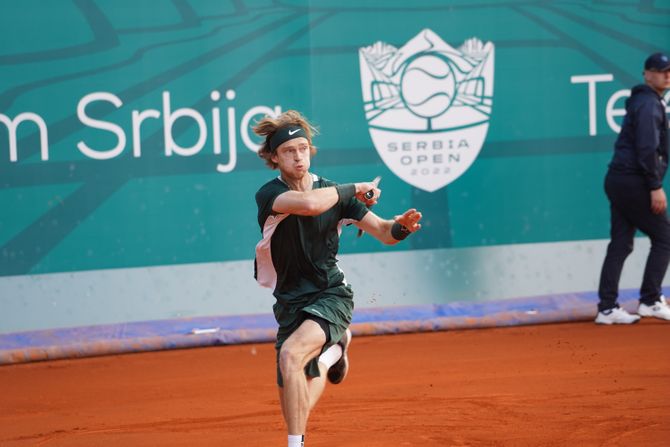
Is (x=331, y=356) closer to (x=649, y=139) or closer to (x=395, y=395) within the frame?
(x=395, y=395)

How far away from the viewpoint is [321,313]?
4.91 m

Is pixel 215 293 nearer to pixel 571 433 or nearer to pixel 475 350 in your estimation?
pixel 475 350

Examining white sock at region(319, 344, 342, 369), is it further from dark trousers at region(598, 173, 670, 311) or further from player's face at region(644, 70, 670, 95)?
player's face at region(644, 70, 670, 95)

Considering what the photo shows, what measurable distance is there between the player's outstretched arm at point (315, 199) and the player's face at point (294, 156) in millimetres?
164

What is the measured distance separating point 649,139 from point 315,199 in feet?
13.1

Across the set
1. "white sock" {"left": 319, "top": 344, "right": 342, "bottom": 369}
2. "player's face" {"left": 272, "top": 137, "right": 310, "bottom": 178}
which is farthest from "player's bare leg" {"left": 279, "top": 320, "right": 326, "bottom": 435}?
"player's face" {"left": 272, "top": 137, "right": 310, "bottom": 178}

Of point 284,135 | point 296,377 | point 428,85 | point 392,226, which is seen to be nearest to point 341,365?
point 296,377

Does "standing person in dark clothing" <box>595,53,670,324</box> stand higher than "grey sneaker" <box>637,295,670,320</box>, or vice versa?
"standing person in dark clothing" <box>595,53,670,324</box>

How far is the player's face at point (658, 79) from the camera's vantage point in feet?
26.2

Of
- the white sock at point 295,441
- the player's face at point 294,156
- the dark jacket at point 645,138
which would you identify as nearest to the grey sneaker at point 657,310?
the dark jacket at point 645,138

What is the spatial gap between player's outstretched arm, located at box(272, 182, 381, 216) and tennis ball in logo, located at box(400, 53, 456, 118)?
4.03 meters

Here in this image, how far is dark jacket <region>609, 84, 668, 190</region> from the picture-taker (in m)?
7.96

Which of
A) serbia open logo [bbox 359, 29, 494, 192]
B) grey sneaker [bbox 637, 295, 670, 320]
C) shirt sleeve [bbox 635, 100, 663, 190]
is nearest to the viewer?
shirt sleeve [bbox 635, 100, 663, 190]

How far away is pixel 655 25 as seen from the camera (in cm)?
918
